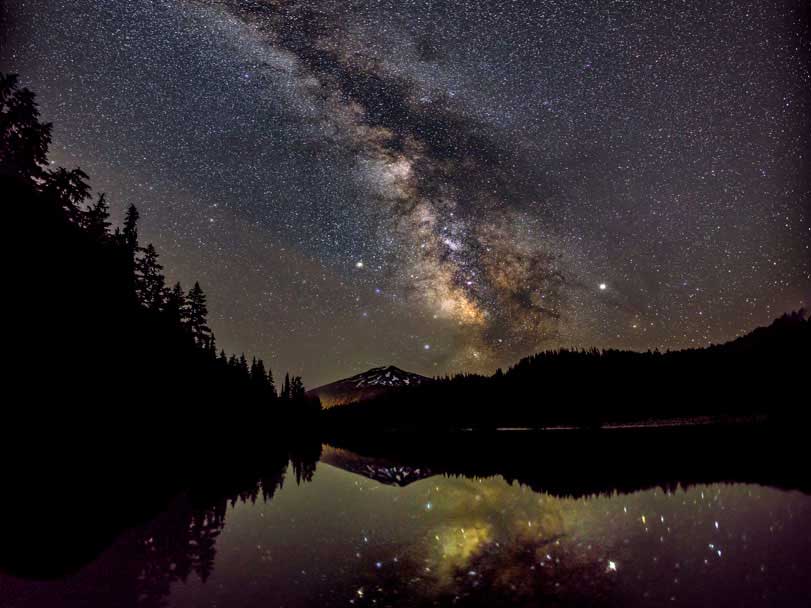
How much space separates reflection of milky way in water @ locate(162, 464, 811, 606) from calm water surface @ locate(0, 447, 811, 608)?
34 millimetres

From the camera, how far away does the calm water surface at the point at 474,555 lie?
5.80 meters

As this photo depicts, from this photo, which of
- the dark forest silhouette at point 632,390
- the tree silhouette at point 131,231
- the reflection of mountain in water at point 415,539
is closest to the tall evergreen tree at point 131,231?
the tree silhouette at point 131,231

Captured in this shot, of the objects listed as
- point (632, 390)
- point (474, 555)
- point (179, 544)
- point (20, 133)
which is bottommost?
point (179, 544)

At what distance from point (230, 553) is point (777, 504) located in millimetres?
12957

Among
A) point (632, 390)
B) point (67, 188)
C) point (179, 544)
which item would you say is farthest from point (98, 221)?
point (632, 390)

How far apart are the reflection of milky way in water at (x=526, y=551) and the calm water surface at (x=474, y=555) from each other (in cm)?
3

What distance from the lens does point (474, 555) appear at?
750 cm

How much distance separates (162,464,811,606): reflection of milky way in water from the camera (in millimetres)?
5758

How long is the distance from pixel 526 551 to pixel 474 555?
0.95 meters

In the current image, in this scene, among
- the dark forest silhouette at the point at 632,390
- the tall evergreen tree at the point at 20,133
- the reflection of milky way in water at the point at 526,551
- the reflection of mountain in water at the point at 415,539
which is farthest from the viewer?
the dark forest silhouette at the point at 632,390

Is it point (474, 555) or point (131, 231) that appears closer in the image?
point (474, 555)

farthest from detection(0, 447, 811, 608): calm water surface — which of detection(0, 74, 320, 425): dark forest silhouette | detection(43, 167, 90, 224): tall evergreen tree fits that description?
detection(43, 167, 90, 224): tall evergreen tree

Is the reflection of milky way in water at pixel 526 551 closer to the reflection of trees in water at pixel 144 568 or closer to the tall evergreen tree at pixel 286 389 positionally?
the reflection of trees in water at pixel 144 568

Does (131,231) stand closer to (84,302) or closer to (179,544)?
(84,302)
